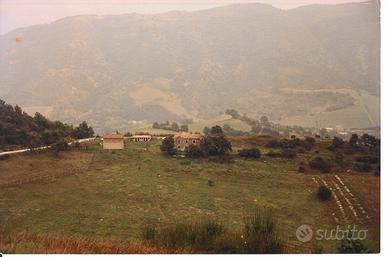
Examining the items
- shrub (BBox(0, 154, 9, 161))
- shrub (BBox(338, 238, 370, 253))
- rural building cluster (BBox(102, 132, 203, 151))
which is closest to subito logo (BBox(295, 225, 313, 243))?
shrub (BBox(338, 238, 370, 253))

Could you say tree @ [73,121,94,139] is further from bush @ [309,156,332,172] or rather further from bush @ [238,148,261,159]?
bush @ [309,156,332,172]

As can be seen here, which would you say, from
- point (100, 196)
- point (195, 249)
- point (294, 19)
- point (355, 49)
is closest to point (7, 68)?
point (100, 196)

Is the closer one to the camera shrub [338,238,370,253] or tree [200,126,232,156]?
shrub [338,238,370,253]

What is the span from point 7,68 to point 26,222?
4349cm

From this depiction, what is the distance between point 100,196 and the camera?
820 inches

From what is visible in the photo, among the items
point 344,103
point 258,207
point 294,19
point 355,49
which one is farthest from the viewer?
point 294,19

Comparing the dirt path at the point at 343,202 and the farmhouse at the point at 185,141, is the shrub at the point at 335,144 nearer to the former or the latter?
the dirt path at the point at 343,202

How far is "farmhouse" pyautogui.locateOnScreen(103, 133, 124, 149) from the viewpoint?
29125 millimetres

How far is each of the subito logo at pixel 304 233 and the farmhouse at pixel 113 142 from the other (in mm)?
15169

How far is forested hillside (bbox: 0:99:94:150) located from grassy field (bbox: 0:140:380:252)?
224cm

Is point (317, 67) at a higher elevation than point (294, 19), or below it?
below

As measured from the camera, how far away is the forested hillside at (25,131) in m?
27.3

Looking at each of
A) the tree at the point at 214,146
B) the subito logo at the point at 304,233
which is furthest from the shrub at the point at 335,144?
the subito logo at the point at 304,233

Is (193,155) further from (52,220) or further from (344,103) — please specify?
(344,103)
